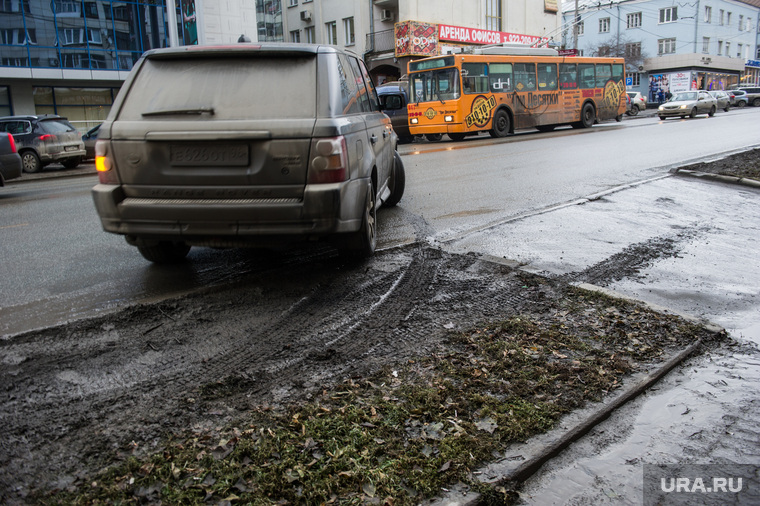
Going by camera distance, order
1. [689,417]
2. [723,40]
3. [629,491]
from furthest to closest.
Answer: [723,40] < [689,417] < [629,491]

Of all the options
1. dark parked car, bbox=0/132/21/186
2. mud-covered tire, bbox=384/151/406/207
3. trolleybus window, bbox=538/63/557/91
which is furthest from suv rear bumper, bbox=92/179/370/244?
trolleybus window, bbox=538/63/557/91

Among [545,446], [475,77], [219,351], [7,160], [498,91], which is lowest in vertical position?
[545,446]

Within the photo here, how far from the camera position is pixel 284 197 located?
462 centimetres

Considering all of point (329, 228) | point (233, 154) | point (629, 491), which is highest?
point (233, 154)

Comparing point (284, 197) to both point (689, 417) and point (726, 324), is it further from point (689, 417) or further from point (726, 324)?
point (726, 324)

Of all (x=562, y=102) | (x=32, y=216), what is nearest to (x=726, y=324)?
(x=32, y=216)

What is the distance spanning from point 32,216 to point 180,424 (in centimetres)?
712

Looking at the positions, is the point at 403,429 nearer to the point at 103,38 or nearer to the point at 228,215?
the point at 228,215

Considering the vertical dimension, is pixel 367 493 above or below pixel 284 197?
below

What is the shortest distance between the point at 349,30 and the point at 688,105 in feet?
69.2

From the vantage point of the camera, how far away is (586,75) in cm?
2792

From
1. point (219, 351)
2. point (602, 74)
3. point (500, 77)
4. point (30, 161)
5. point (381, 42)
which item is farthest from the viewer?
point (381, 42)

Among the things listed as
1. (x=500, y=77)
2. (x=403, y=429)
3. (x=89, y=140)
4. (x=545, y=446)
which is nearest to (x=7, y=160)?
(x=89, y=140)

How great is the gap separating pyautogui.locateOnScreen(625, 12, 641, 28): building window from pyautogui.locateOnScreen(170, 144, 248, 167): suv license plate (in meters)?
76.7
